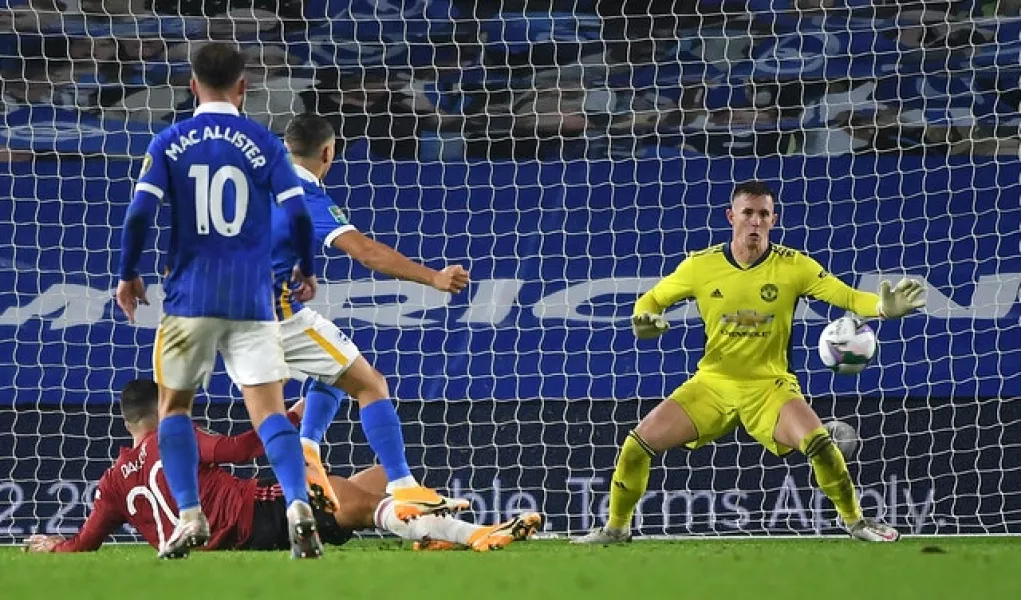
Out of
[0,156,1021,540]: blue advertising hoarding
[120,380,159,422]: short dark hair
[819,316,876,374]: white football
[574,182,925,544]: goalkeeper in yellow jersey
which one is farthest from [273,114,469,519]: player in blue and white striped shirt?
[0,156,1021,540]: blue advertising hoarding

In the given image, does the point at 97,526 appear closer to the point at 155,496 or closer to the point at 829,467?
the point at 155,496

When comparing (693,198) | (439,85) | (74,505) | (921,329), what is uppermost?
(439,85)

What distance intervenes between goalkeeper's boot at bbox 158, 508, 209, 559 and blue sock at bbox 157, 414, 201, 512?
30 millimetres

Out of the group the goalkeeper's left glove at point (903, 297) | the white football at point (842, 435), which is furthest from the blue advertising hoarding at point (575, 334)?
the goalkeeper's left glove at point (903, 297)

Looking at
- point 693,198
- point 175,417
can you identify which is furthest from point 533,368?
point 175,417

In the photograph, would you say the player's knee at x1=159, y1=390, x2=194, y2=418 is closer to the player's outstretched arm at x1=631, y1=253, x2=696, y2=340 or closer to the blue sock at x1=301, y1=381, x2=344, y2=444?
the blue sock at x1=301, y1=381, x2=344, y2=444

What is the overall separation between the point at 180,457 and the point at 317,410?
4.53 feet

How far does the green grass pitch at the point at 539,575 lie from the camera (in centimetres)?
364

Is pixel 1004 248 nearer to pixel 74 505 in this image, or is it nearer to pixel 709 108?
pixel 709 108

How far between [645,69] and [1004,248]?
216 centimetres

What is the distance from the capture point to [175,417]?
5.00 metres

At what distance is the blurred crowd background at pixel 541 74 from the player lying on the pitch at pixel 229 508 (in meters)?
3.04

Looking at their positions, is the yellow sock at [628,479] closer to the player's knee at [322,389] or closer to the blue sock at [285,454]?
the player's knee at [322,389]

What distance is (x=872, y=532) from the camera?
252 inches
